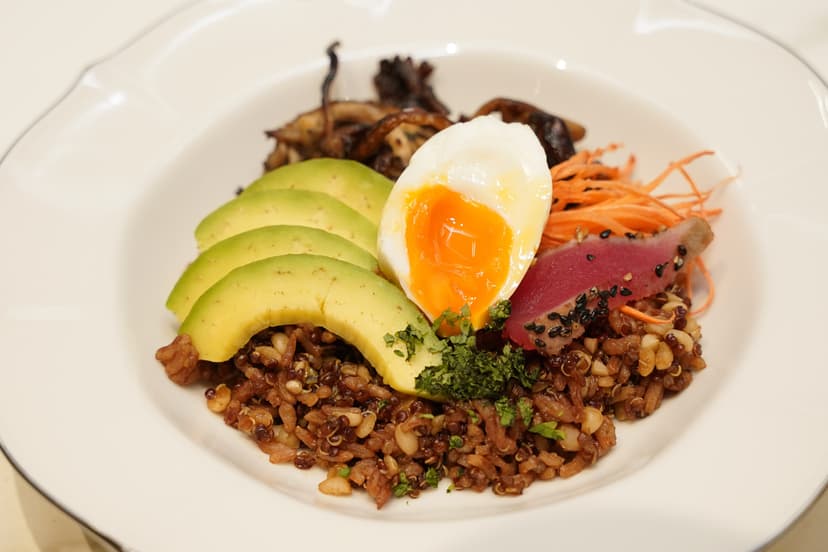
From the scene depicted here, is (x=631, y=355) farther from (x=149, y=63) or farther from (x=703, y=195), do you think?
(x=149, y=63)

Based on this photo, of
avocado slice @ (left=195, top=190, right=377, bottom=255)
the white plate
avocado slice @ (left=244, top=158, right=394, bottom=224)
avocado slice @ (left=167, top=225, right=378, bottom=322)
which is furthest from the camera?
avocado slice @ (left=244, top=158, right=394, bottom=224)

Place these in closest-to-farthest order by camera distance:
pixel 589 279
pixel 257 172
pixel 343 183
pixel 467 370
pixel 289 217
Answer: pixel 467 370 → pixel 589 279 → pixel 289 217 → pixel 343 183 → pixel 257 172

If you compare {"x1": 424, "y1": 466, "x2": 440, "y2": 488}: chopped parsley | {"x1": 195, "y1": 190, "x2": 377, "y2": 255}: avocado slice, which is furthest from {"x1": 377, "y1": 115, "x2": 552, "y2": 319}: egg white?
{"x1": 424, "y1": 466, "x2": 440, "y2": 488}: chopped parsley

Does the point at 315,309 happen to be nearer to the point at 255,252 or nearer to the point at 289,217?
the point at 255,252

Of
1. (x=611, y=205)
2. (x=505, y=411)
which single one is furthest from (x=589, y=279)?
(x=505, y=411)

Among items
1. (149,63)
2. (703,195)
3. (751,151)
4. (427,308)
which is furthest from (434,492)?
(149,63)

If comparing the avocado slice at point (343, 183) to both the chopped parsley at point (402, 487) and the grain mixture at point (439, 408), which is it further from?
the chopped parsley at point (402, 487)

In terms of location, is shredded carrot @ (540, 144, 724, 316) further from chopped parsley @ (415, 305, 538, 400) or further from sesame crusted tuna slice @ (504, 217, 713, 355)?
chopped parsley @ (415, 305, 538, 400)
